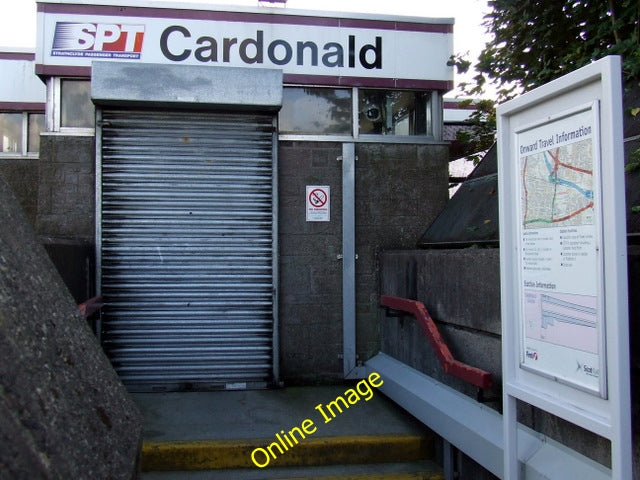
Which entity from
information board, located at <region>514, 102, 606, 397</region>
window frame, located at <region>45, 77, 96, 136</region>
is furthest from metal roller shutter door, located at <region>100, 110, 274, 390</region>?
information board, located at <region>514, 102, 606, 397</region>

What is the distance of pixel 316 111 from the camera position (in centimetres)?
577

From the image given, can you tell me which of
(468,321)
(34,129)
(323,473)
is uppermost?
(34,129)

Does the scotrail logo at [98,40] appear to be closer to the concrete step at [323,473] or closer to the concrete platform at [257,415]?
the concrete platform at [257,415]

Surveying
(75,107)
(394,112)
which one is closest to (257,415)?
(394,112)

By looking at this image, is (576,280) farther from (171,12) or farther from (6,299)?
(171,12)

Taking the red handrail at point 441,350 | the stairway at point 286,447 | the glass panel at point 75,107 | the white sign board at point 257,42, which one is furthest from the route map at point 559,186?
the glass panel at point 75,107

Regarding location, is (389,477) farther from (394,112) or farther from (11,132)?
(11,132)

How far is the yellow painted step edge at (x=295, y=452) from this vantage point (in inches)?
155

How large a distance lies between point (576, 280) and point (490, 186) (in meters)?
2.61

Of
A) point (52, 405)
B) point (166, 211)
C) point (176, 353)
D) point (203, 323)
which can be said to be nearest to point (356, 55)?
point (166, 211)

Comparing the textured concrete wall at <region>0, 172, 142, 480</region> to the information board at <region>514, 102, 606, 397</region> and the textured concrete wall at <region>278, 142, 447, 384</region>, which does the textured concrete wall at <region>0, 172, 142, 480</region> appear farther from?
the textured concrete wall at <region>278, 142, 447, 384</region>

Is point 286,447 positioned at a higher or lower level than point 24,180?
lower

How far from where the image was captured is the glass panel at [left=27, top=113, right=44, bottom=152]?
698cm

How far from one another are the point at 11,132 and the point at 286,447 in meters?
5.48
